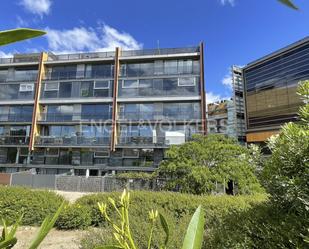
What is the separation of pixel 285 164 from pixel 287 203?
0.48m

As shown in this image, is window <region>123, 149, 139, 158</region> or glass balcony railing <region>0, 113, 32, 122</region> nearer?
window <region>123, 149, 139, 158</region>

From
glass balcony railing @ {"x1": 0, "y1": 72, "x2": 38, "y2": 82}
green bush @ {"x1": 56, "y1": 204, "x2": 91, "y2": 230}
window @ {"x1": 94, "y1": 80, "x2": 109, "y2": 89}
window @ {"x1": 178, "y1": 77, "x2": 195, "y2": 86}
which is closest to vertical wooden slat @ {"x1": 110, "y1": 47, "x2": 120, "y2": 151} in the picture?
window @ {"x1": 94, "y1": 80, "x2": 109, "y2": 89}

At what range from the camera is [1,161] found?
3331cm

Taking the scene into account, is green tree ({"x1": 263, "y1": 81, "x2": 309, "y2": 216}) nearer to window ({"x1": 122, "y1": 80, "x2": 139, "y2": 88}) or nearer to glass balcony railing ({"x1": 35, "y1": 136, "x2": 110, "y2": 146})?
glass balcony railing ({"x1": 35, "y1": 136, "x2": 110, "y2": 146})

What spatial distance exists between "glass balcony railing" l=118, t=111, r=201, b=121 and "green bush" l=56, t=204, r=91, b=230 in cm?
2022

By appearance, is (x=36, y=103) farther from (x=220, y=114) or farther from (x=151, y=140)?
(x=220, y=114)

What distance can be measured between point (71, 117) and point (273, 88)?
24.3 meters

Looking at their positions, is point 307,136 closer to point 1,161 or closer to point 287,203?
point 287,203

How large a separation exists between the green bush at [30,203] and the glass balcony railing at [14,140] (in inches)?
881

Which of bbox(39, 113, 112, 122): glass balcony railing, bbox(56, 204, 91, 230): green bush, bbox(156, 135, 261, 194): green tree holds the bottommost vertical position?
bbox(56, 204, 91, 230): green bush

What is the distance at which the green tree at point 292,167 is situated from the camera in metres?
2.73

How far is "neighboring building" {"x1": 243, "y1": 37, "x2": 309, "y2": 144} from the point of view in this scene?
30250 mm

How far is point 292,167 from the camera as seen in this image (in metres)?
2.98

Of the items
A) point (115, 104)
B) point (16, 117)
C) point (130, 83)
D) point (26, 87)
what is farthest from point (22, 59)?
point (130, 83)
